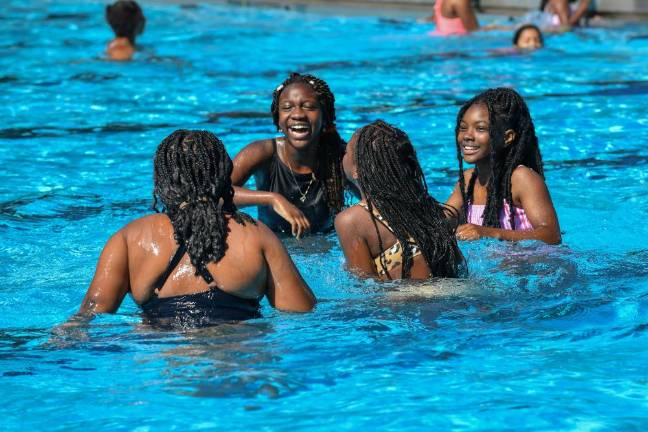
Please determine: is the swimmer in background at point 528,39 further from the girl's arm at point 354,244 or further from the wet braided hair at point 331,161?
the girl's arm at point 354,244

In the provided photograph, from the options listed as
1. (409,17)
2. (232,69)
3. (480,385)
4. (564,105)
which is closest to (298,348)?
(480,385)

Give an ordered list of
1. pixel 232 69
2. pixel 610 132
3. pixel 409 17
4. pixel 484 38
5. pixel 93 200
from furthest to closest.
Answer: pixel 409 17 → pixel 484 38 → pixel 232 69 → pixel 610 132 → pixel 93 200

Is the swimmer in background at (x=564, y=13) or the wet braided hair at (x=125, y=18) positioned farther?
the swimmer in background at (x=564, y=13)

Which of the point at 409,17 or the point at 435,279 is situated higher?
the point at 409,17

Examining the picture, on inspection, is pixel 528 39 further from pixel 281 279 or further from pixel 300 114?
pixel 281 279

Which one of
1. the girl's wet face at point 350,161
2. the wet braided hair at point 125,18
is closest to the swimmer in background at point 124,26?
the wet braided hair at point 125,18

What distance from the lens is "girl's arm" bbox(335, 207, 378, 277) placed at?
206 inches

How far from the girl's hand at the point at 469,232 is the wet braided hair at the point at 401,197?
0.67 metres

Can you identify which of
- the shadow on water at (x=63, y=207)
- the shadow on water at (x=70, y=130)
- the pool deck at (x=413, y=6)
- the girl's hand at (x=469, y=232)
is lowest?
the shadow on water at (x=63, y=207)

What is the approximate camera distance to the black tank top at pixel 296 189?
22.7ft

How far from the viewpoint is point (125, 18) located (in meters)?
13.5

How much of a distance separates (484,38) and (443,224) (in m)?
10.1

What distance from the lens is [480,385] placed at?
4.52 m

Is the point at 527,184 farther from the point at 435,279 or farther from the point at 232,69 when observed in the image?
the point at 232,69
